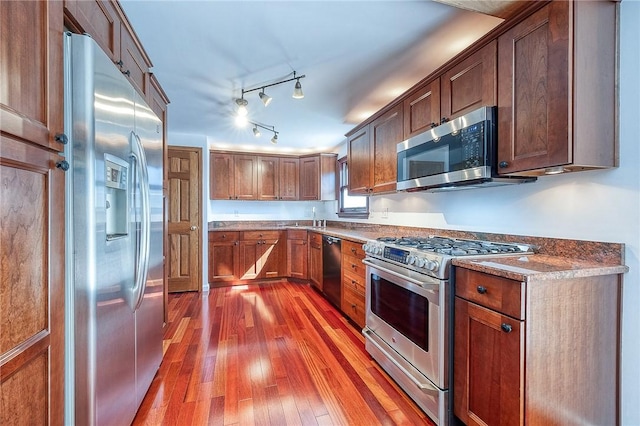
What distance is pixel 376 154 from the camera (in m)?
3.02

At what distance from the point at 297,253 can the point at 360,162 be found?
2.01m

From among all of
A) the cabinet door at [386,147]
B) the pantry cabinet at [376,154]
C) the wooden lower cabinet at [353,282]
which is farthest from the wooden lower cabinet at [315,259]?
the cabinet door at [386,147]

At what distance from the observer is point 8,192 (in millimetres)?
819

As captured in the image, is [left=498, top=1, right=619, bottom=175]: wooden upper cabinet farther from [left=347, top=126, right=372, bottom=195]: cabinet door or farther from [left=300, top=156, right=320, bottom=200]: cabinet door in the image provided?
[left=300, top=156, right=320, bottom=200]: cabinet door

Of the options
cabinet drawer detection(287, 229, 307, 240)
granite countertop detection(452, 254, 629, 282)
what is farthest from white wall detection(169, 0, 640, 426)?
cabinet drawer detection(287, 229, 307, 240)

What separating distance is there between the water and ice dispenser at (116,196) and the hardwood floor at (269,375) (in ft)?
3.73

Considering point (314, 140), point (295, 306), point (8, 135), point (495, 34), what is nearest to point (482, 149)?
point (495, 34)

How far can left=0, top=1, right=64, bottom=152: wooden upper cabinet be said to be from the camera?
2.64 ft

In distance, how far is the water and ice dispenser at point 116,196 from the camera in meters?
1.27

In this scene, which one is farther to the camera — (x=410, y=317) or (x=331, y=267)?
(x=331, y=267)

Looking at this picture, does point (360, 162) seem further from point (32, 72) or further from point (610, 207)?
point (32, 72)

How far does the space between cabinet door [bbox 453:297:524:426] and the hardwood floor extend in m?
0.35

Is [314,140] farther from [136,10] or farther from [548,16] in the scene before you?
[548,16]

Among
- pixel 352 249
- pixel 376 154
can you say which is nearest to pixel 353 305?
pixel 352 249
